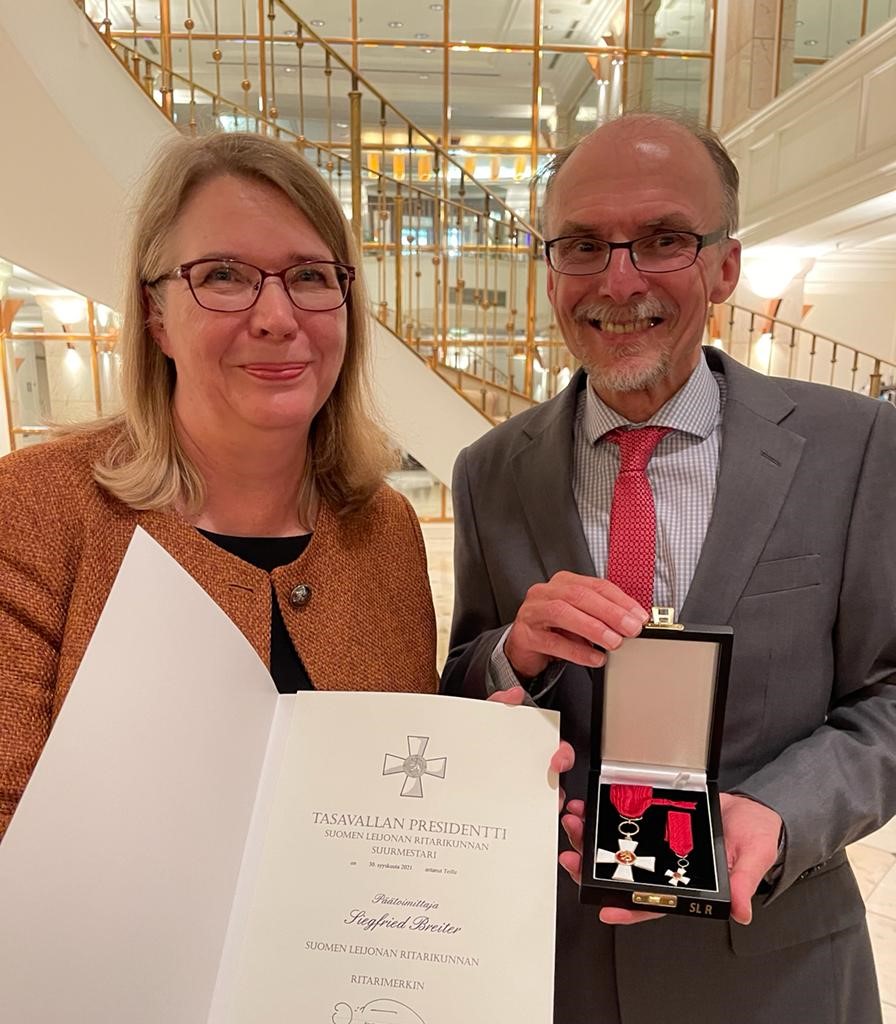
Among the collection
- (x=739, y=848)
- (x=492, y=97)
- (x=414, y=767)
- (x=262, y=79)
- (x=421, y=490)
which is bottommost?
(x=421, y=490)

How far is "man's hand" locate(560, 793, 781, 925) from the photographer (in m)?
0.94

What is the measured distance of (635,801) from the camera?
110 centimetres

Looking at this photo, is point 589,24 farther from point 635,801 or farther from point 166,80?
point 635,801

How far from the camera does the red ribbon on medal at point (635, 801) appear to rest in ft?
3.54

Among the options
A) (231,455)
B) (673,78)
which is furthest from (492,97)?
(231,455)

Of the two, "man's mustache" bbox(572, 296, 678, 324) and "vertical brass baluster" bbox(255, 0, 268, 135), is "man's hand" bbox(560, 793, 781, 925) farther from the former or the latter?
"vertical brass baluster" bbox(255, 0, 268, 135)

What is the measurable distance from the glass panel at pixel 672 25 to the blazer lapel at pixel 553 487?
9.35 metres

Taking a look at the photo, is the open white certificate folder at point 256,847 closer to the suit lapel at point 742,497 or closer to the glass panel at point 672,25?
the suit lapel at point 742,497

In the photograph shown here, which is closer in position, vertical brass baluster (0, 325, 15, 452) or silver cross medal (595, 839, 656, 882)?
silver cross medal (595, 839, 656, 882)

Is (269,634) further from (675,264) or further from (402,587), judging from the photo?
(675,264)

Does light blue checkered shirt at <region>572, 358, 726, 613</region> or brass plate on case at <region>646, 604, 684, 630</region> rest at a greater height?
light blue checkered shirt at <region>572, 358, 726, 613</region>

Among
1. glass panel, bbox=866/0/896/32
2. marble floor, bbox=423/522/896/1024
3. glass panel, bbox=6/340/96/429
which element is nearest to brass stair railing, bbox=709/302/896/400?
glass panel, bbox=866/0/896/32

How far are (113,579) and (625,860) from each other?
2.71ft

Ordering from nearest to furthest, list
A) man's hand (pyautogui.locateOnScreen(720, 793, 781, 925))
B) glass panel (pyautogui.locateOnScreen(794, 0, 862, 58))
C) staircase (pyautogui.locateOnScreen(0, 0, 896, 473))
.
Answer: man's hand (pyautogui.locateOnScreen(720, 793, 781, 925)), staircase (pyautogui.locateOnScreen(0, 0, 896, 473)), glass panel (pyautogui.locateOnScreen(794, 0, 862, 58))
